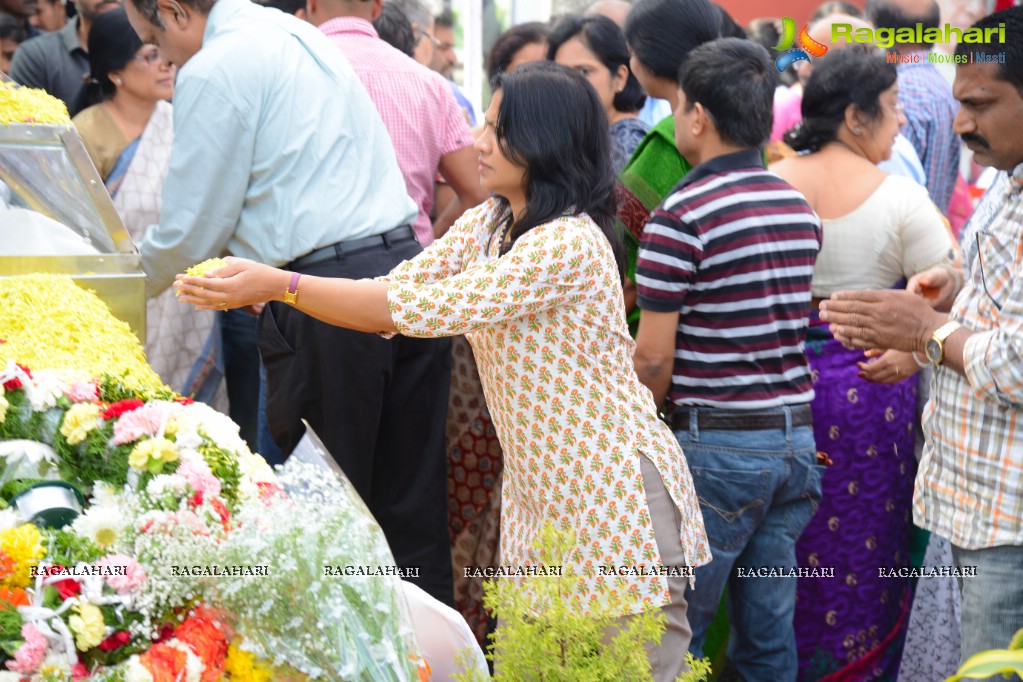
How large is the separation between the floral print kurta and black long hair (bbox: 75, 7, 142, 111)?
2.25 metres

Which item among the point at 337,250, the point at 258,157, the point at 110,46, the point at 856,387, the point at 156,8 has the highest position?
the point at 156,8

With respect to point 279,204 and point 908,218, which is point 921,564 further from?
point 279,204

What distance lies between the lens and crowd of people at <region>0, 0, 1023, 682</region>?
7.25ft

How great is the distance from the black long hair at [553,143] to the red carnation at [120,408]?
2.77 feet

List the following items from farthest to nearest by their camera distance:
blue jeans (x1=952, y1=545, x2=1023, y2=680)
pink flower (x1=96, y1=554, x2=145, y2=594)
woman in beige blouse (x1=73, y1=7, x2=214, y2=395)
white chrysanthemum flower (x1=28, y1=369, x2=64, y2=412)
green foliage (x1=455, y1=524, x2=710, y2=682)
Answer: woman in beige blouse (x1=73, y1=7, x2=214, y2=395) < blue jeans (x1=952, y1=545, x2=1023, y2=680) < white chrysanthemum flower (x1=28, y1=369, x2=64, y2=412) < pink flower (x1=96, y1=554, x2=145, y2=594) < green foliage (x1=455, y1=524, x2=710, y2=682)

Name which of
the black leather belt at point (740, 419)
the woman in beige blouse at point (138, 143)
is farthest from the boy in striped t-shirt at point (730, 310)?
the woman in beige blouse at point (138, 143)

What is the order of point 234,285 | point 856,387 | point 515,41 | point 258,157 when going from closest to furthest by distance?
point 234,285
point 258,157
point 856,387
point 515,41

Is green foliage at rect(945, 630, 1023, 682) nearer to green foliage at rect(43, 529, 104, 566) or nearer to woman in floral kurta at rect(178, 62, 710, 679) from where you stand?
woman in floral kurta at rect(178, 62, 710, 679)

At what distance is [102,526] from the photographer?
1.66 metres

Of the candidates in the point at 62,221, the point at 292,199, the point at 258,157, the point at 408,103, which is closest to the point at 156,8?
the point at 258,157

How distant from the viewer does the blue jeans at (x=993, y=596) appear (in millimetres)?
2078

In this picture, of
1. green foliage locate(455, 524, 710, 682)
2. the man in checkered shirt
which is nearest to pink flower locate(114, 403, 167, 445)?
green foliage locate(455, 524, 710, 682)

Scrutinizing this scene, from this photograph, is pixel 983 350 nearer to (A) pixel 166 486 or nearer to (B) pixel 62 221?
(A) pixel 166 486

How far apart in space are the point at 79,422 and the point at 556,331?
0.92 m
